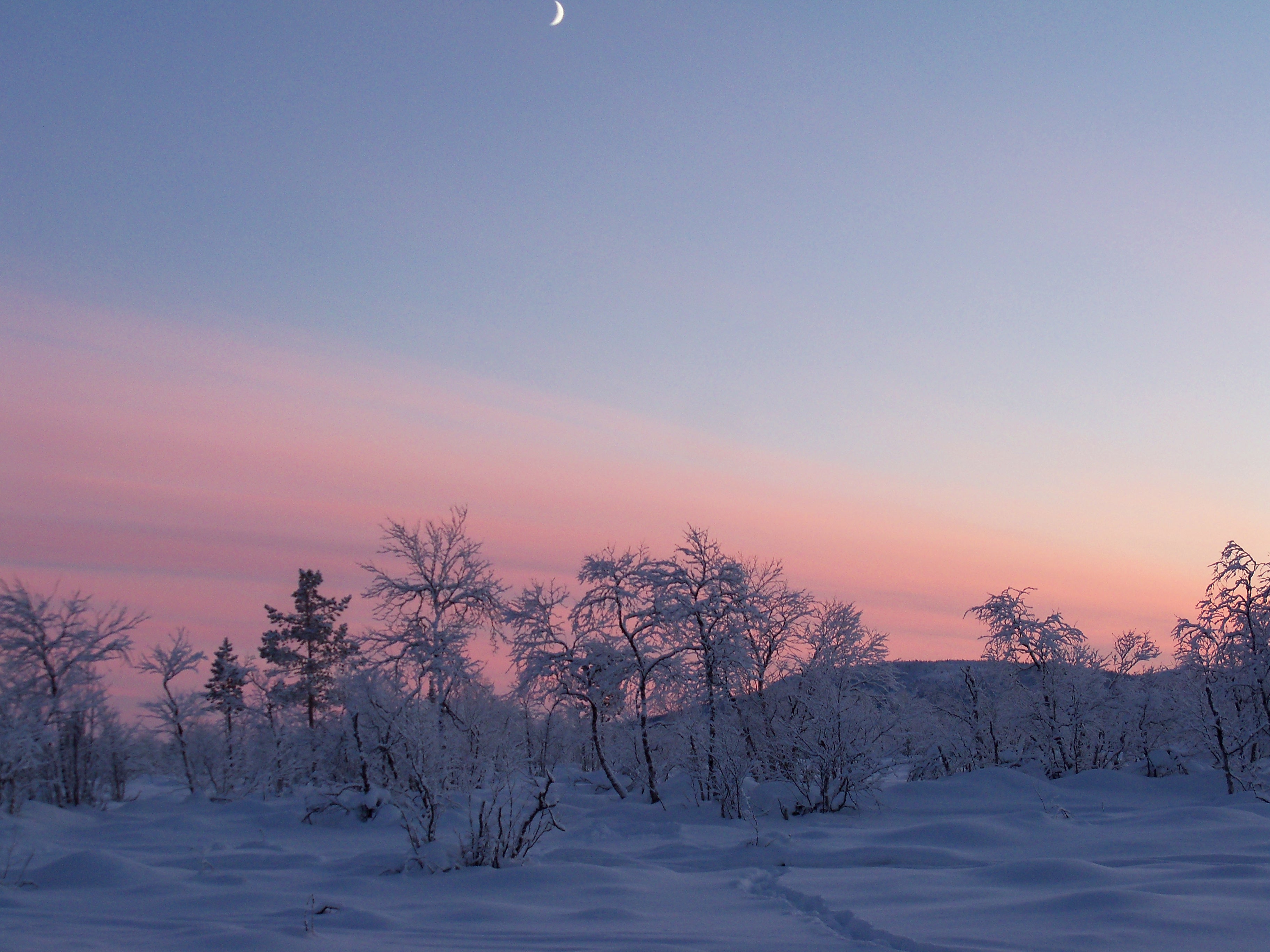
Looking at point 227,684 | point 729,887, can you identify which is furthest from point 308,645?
point 729,887

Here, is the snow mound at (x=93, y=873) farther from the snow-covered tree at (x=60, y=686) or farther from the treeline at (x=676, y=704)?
the snow-covered tree at (x=60, y=686)

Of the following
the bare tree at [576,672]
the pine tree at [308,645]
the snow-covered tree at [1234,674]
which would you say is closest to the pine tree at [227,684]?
the pine tree at [308,645]

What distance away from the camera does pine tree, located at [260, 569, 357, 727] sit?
142ft

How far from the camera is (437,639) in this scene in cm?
2827

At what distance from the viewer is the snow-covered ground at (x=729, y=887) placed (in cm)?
749

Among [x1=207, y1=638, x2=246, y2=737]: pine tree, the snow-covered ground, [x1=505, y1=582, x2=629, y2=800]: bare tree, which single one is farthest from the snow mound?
[x1=207, y1=638, x2=246, y2=737]: pine tree

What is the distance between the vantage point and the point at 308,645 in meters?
44.3

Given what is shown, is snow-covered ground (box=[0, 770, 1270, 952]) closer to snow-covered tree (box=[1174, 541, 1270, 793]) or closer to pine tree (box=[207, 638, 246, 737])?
snow-covered tree (box=[1174, 541, 1270, 793])

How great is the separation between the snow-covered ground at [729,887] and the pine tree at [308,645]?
78.7 ft

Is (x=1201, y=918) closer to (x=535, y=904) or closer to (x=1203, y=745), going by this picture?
(x=535, y=904)

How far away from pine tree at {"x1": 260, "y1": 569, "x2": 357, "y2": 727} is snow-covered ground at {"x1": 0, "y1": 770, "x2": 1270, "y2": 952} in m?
24.0

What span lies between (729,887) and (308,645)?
126 feet

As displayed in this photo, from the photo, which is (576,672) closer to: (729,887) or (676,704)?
(676,704)

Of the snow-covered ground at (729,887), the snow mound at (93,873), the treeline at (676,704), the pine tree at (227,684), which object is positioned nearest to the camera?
the snow-covered ground at (729,887)
